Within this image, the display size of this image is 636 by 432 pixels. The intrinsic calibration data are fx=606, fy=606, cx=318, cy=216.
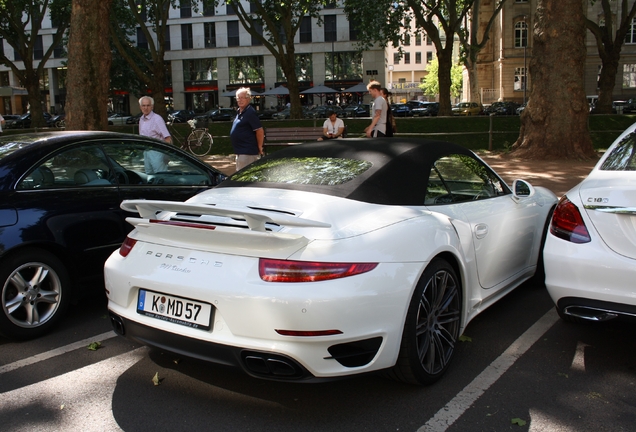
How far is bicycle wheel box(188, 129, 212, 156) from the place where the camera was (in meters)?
19.0

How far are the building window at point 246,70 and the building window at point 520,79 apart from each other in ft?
85.0

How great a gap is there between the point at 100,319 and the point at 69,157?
1.35 meters

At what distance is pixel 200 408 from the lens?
332 cm

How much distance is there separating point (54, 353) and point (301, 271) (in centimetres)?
224

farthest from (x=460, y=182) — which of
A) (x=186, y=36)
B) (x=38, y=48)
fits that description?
(x=38, y=48)

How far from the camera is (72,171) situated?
4.94 m

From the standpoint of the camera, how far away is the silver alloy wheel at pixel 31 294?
4.31 meters

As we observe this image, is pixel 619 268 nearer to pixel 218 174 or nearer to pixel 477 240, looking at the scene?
pixel 477 240

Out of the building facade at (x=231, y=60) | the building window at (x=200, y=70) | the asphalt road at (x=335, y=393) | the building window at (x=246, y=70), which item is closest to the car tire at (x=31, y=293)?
the asphalt road at (x=335, y=393)

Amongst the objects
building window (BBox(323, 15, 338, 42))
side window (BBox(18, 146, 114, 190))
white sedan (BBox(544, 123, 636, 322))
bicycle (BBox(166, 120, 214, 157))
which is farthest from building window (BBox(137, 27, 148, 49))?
white sedan (BBox(544, 123, 636, 322))

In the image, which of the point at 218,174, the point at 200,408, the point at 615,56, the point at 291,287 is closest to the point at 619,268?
the point at 291,287

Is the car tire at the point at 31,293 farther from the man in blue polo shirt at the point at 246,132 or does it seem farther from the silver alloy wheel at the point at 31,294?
the man in blue polo shirt at the point at 246,132

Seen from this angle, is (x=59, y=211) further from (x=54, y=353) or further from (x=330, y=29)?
(x=330, y=29)

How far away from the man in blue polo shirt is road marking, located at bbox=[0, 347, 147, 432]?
478 centimetres
